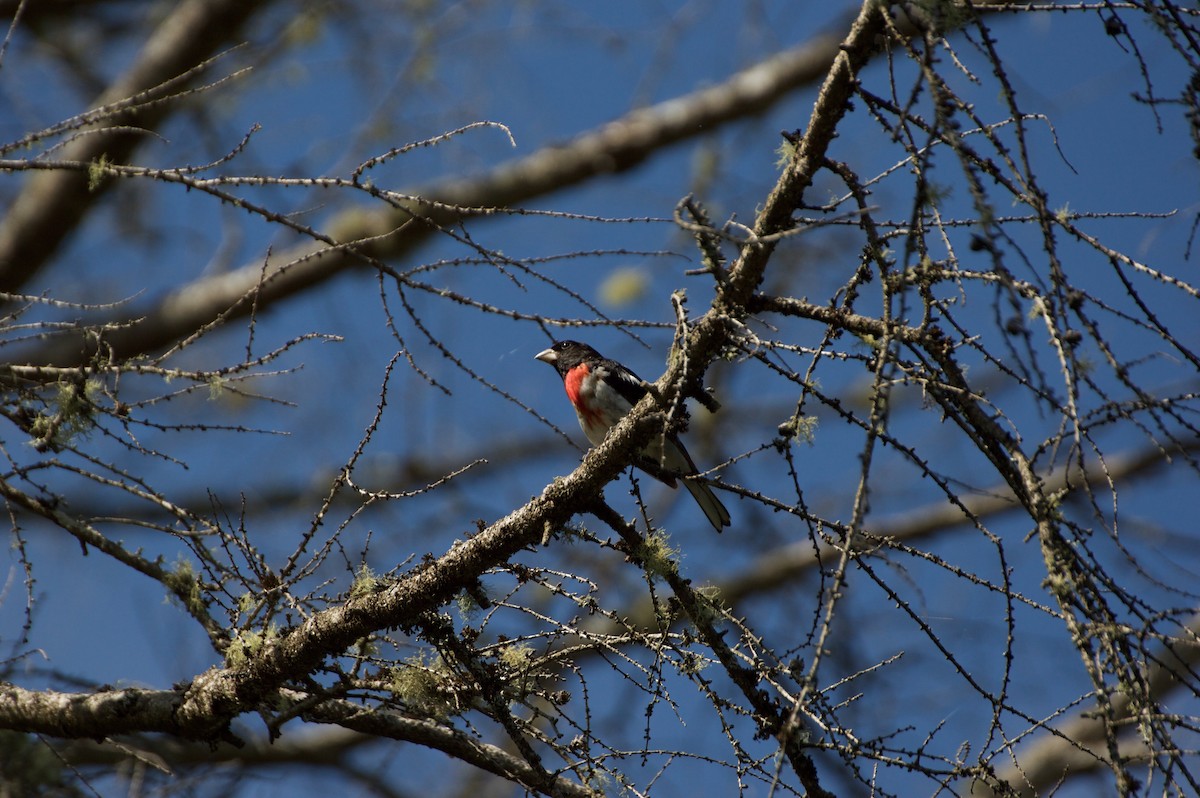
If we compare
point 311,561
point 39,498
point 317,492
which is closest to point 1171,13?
point 311,561

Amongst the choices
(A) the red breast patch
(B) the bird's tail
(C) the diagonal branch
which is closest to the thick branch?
(C) the diagonal branch

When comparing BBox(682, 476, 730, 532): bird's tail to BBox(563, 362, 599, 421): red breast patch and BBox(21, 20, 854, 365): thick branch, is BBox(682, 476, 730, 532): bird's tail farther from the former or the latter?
BBox(21, 20, 854, 365): thick branch

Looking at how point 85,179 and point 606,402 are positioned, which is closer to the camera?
point 606,402

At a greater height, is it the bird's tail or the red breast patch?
the red breast patch

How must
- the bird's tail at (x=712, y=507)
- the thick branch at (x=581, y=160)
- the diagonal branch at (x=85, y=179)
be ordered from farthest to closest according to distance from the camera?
the thick branch at (x=581, y=160), the diagonal branch at (x=85, y=179), the bird's tail at (x=712, y=507)

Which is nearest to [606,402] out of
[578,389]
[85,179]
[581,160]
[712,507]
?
[578,389]

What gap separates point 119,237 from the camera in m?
6.62

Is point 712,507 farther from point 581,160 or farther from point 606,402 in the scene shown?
point 581,160

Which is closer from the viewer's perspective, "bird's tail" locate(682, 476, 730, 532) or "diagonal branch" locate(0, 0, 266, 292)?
"bird's tail" locate(682, 476, 730, 532)

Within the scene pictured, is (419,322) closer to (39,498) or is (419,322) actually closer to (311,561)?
(311,561)

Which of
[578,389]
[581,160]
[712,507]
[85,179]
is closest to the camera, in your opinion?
[712,507]

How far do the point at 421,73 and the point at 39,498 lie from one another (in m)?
3.98

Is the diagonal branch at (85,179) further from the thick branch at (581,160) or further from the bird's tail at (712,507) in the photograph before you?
the bird's tail at (712,507)

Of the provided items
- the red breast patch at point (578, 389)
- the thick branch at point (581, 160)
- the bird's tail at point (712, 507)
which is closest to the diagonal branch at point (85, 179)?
the thick branch at point (581, 160)
